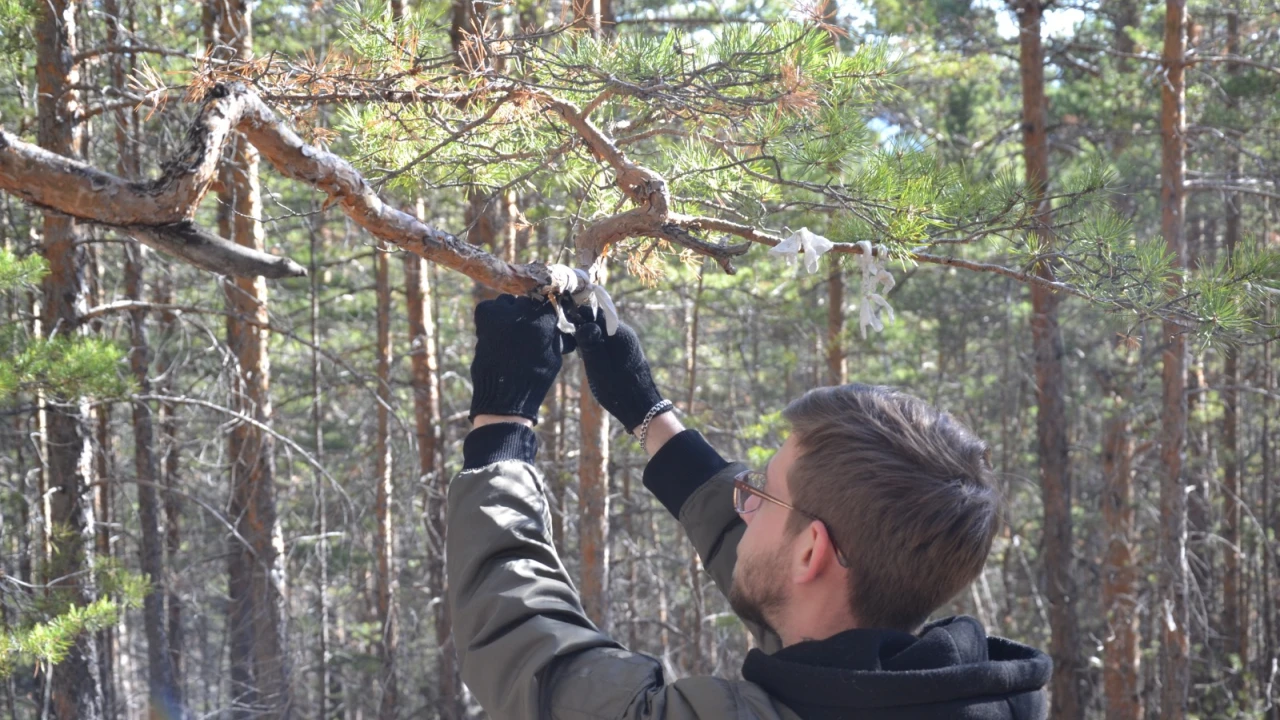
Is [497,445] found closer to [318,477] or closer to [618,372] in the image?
[618,372]

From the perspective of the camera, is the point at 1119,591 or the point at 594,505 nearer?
the point at 594,505

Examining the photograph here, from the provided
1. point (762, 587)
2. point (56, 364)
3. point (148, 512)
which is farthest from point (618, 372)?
point (148, 512)

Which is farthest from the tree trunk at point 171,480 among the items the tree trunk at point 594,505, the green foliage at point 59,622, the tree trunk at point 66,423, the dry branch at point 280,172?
the dry branch at point 280,172

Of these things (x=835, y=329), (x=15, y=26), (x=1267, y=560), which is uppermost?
(x=15, y=26)

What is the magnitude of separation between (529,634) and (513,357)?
22.2 inches

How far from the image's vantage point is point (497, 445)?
5.73 feet

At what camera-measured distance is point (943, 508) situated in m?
1.54

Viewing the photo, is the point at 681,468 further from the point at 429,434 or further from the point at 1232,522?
the point at 1232,522

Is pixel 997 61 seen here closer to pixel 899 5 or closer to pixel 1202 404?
pixel 899 5

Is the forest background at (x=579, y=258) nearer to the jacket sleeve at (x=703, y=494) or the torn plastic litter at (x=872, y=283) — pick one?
the torn plastic litter at (x=872, y=283)

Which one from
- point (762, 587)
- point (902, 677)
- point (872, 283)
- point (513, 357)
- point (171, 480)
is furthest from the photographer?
point (171, 480)

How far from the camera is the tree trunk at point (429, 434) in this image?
8.20 meters

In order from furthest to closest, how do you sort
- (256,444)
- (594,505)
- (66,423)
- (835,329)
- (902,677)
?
(835,329) → (594,505) → (256,444) → (66,423) → (902,677)

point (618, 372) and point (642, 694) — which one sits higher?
point (618, 372)
